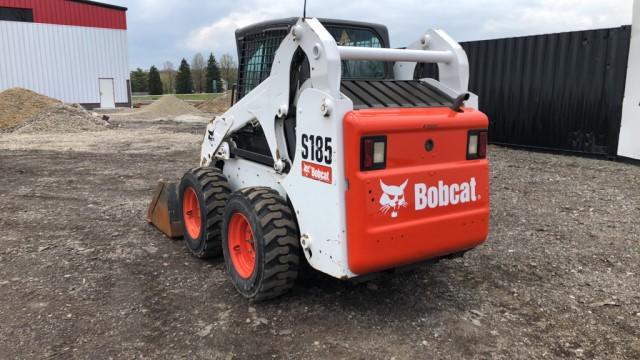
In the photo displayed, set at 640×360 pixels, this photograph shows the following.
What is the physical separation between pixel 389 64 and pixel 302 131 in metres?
1.46

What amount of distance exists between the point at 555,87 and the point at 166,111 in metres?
22.0

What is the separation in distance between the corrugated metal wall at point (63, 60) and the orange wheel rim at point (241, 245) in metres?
29.6

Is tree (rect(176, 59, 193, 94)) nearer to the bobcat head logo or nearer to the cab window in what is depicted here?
the cab window

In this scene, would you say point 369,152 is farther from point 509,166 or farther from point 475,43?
A: point 475,43

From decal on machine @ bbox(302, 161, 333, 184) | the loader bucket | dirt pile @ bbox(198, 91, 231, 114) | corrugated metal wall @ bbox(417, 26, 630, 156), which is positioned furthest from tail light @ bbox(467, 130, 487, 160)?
dirt pile @ bbox(198, 91, 231, 114)

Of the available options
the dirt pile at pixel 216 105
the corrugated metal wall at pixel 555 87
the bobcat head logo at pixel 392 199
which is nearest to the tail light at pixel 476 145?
the bobcat head logo at pixel 392 199

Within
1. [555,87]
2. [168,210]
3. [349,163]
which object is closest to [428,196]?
[349,163]

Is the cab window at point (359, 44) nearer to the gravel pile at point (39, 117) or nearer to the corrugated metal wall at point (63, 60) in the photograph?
the gravel pile at point (39, 117)

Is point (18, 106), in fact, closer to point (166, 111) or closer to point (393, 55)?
point (166, 111)

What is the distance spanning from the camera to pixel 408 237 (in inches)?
123

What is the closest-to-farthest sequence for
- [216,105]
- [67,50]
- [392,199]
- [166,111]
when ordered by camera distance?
Result: [392,199], [166,111], [67,50], [216,105]

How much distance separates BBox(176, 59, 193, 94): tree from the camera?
2667 inches

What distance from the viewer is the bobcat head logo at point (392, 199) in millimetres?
2984

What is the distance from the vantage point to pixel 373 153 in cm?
294
